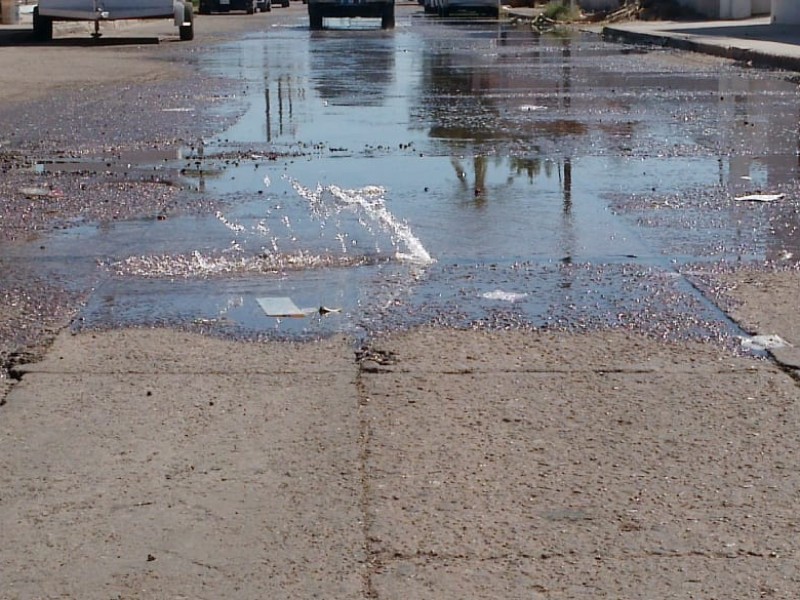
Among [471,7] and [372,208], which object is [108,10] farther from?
[471,7]

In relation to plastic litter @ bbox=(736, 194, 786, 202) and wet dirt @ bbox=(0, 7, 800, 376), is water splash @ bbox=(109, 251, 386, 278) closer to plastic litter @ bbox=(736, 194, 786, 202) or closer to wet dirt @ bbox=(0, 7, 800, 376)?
wet dirt @ bbox=(0, 7, 800, 376)

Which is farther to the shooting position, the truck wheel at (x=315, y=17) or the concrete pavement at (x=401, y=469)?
the truck wheel at (x=315, y=17)

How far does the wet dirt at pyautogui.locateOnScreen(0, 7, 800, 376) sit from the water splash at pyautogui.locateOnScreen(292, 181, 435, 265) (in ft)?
0.08

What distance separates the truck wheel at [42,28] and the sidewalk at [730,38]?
1378cm

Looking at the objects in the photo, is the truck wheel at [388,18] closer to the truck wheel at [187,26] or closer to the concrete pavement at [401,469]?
the truck wheel at [187,26]

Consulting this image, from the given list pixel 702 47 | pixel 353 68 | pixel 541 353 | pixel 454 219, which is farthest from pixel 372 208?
pixel 702 47

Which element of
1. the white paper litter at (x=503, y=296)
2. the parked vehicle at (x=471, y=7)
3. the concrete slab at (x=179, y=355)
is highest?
the parked vehicle at (x=471, y=7)

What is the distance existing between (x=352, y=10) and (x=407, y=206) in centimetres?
3482

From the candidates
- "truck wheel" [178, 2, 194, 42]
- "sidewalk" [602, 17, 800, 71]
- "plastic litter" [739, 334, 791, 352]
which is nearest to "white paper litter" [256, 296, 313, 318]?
"plastic litter" [739, 334, 791, 352]

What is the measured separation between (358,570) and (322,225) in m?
4.64

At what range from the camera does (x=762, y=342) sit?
5.86 m

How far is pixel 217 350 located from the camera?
5816mm

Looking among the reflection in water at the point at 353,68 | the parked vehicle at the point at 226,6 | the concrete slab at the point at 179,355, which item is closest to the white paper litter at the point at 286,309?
the concrete slab at the point at 179,355

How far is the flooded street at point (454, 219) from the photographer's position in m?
6.49
